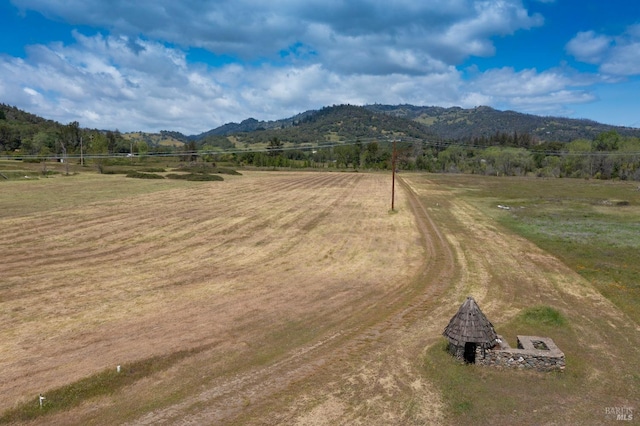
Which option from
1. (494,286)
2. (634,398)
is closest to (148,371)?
(634,398)

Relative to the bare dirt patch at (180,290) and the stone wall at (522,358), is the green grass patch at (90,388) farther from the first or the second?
the stone wall at (522,358)

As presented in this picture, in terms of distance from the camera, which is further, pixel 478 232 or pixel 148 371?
pixel 478 232

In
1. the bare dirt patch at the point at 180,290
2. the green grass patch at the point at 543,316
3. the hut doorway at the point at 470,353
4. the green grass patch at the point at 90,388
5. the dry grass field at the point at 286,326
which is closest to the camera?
the green grass patch at the point at 90,388

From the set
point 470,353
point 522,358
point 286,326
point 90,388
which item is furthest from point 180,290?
point 522,358

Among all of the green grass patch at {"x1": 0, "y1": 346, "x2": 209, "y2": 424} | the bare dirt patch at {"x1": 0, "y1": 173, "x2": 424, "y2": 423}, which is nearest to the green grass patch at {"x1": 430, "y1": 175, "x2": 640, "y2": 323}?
the bare dirt patch at {"x1": 0, "y1": 173, "x2": 424, "y2": 423}

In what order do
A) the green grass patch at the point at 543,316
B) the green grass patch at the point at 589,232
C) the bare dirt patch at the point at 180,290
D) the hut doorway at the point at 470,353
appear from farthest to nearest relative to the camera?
1. the green grass patch at the point at 589,232
2. the green grass patch at the point at 543,316
3. the hut doorway at the point at 470,353
4. the bare dirt patch at the point at 180,290

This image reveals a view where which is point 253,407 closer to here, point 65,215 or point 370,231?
point 370,231

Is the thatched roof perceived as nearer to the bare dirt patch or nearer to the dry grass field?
the dry grass field

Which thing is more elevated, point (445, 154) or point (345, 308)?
point (445, 154)

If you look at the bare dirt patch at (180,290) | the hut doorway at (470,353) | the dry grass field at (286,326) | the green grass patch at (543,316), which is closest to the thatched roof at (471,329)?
the hut doorway at (470,353)
